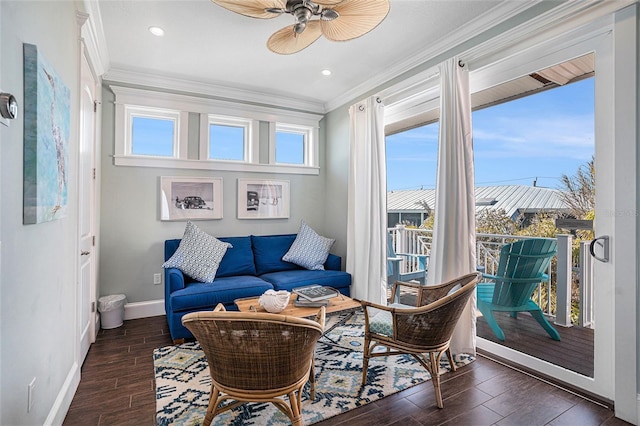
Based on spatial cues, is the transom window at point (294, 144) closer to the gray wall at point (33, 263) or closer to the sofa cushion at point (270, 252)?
the sofa cushion at point (270, 252)

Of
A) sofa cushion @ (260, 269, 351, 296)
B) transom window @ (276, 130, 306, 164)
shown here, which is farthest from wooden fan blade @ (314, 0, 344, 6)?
transom window @ (276, 130, 306, 164)

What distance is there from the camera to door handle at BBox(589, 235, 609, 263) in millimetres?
2032

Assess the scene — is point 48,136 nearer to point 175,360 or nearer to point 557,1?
point 175,360

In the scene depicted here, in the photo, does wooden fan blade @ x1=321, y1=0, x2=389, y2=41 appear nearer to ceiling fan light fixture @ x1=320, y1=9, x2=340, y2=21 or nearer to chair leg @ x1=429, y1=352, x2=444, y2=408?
ceiling fan light fixture @ x1=320, y1=9, x2=340, y2=21

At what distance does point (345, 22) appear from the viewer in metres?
2.17

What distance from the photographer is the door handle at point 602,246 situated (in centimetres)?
203

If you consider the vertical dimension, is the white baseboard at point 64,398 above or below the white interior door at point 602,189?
below

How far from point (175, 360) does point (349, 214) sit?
2.50 metres

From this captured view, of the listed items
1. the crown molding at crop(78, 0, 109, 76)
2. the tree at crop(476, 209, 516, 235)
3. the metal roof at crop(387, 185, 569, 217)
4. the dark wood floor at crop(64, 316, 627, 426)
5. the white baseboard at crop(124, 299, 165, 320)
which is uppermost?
the crown molding at crop(78, 0, 109, 76)

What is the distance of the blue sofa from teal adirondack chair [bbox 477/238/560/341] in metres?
1.62

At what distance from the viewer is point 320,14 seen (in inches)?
83.4

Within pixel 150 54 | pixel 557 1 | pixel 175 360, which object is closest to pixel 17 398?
pixel 175 360

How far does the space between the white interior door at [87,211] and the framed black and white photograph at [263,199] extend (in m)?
1.67

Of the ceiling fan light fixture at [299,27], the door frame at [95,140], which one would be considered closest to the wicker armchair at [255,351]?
the ceiling fan light fixture at [299,27]
